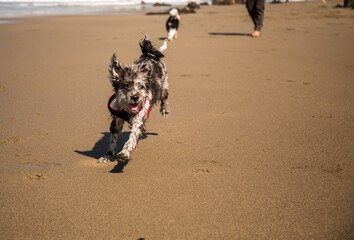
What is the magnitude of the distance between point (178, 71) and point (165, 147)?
4.49 m

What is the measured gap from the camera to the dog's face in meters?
4.27

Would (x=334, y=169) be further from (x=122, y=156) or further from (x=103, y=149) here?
(x=103, y=149)

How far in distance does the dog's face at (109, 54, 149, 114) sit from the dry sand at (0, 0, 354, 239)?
71cm

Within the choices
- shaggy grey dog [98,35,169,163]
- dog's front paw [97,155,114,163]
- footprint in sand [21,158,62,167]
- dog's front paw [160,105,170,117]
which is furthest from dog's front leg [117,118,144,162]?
dog's front paw [160,105,170,117]

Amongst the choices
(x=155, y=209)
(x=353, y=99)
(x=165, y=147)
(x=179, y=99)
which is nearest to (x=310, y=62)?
(x=353, y=99)

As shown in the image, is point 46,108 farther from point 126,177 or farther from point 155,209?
point 155,209

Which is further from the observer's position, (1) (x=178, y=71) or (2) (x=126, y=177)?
(1) (x=178, y=71)

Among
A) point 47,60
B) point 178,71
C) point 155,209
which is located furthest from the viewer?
point 47,60

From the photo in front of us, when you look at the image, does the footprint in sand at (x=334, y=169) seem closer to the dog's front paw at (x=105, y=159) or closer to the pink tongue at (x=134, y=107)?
the pink tongue at (x=134, y=107)

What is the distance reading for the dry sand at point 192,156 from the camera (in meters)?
3.24

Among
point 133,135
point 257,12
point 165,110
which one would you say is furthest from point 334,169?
point 257,12

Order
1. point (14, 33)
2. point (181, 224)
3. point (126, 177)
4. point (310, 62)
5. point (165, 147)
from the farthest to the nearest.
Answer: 1. point (14, 33)
2. point (310, 62)
3. point (165, 147)
4. point (126, 177)
5. point (181, 224)

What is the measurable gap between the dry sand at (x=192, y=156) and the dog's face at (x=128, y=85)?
2.34 ft

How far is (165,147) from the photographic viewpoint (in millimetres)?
4992
